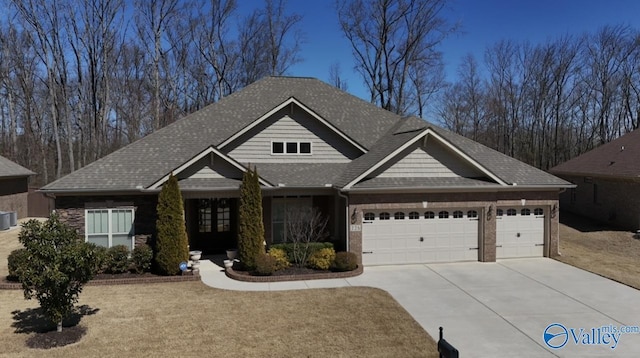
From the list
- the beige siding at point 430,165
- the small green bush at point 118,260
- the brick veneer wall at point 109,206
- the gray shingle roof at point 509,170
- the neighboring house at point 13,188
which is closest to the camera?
the small green bush at point 118,260

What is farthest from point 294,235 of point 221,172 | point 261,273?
point 221,172

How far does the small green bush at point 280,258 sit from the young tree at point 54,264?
6.64 meters

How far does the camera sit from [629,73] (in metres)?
45.5

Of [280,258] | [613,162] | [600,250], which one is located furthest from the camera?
[613,162]

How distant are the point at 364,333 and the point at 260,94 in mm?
15760

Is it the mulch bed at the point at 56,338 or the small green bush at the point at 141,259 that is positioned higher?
the small green bush at the point at 141,259

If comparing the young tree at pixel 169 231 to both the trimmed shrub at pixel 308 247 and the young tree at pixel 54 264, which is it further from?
the young tree at pixel 54 264

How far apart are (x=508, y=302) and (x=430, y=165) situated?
21.4 ft

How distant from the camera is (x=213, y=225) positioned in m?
19.6

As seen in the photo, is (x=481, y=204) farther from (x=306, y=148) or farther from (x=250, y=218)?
(x=250, y=218)

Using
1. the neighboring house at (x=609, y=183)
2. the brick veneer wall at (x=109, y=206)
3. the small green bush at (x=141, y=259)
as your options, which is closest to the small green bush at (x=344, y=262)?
the small green bush at (x=141, y=259)

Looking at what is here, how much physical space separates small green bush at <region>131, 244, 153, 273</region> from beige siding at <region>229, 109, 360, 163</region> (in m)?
5.37

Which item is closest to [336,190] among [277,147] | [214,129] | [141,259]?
[277,147]

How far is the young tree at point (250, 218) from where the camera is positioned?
1571cm
